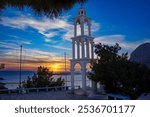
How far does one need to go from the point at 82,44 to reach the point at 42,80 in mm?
7927

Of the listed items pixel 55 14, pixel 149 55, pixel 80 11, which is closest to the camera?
pixel 55 14

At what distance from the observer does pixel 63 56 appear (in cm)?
2689

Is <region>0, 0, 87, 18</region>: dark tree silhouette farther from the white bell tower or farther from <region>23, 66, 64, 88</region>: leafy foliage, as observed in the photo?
<region>23, 66, 64, 88</region>: leafy foliage

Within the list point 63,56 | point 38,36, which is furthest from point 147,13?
point 63,56

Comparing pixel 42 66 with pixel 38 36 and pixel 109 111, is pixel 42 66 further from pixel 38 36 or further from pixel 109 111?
pixel 109 111

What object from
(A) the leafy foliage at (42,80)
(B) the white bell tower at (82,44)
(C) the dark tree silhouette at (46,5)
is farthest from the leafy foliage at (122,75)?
(A) the leafy foliage at (42,80)

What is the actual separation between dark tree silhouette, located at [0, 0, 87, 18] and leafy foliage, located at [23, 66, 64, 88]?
19.8 m

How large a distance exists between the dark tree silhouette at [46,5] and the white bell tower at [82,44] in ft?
43.9

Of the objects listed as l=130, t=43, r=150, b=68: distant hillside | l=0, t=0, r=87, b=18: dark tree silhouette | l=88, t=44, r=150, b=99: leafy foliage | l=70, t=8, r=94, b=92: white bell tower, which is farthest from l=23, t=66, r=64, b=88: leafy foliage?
l=0, t=0, r=87, b=18: dark tree silhouette

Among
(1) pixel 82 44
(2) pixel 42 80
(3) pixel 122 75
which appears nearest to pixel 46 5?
(3) pixel 122 75

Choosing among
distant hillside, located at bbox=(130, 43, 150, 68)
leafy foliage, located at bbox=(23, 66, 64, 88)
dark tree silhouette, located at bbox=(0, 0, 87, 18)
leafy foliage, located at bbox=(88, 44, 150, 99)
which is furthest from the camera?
leafy foliage, located at bbox=(23, 66, 64, 88)

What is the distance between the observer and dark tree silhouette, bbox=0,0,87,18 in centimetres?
272

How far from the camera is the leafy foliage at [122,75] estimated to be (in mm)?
11164

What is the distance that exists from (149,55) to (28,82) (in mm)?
12444
